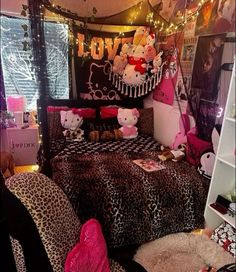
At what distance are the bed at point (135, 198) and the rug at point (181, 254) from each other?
7cm

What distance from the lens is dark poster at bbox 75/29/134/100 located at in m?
1.85

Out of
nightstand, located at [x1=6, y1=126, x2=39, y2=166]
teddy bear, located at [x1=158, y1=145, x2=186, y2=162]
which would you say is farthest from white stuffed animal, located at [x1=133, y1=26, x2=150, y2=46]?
nightstand, located at [x1=6, y1=126, x2=39, y2=166]

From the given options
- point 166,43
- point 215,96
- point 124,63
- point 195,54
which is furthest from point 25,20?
point 215,96

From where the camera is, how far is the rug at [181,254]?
105 cm

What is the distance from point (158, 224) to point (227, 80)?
3.36 ft

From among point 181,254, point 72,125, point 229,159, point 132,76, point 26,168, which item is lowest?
point 181,254

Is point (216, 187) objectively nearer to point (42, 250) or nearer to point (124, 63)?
point (42, 250)

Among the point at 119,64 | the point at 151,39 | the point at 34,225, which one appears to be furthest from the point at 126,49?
the point at 34,225

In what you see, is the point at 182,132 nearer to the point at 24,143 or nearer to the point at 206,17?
the point at 206,17

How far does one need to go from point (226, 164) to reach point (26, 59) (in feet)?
5.11

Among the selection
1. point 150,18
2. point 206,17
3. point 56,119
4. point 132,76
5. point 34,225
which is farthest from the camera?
point 56,119

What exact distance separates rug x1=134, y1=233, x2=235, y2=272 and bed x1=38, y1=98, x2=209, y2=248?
69 millimetres

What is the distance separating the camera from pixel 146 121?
234cm

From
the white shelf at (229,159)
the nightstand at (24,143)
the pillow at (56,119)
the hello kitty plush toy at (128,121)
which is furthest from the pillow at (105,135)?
the white shelf at (229,159)
